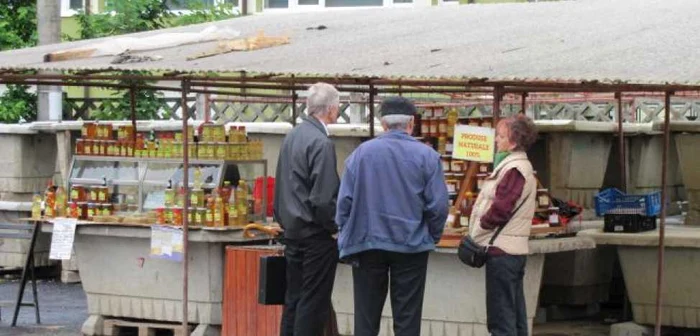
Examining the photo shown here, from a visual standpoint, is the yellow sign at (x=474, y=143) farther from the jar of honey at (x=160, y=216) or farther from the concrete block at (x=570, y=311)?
the concrete block at (x=570, y=311)

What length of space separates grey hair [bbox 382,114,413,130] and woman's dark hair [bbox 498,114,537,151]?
37.5 inches

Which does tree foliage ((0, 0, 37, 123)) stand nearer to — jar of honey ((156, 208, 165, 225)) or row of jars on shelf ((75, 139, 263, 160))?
row of jars on shelf ((75, 139, 263, 160))

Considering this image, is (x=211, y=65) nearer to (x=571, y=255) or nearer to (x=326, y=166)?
(x=326, y=166)

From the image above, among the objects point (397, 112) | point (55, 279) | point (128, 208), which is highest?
point (397, 112)

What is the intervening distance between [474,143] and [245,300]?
7.16ft

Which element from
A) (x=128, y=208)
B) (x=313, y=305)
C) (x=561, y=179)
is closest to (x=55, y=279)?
(x=128, y=208)

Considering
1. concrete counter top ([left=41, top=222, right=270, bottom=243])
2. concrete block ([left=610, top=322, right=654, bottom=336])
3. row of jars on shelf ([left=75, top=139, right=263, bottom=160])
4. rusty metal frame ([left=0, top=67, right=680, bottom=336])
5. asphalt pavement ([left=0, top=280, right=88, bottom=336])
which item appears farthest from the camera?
asphalt pavement ([left=0, top=280, right=88, bottom=336])

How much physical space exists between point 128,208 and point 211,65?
8.14 feet

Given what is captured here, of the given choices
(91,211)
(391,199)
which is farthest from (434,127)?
(391,199)

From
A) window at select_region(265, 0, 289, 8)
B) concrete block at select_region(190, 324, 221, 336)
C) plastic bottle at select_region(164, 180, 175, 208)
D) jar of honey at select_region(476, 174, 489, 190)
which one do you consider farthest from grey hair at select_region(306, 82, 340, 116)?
window at select_region(265, 0, 289, 8)

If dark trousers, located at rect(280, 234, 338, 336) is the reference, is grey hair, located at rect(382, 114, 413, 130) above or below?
above

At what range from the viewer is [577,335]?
1244cm

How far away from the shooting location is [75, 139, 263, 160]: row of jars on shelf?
12.1m

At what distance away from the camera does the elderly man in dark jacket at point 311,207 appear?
9656 mm
